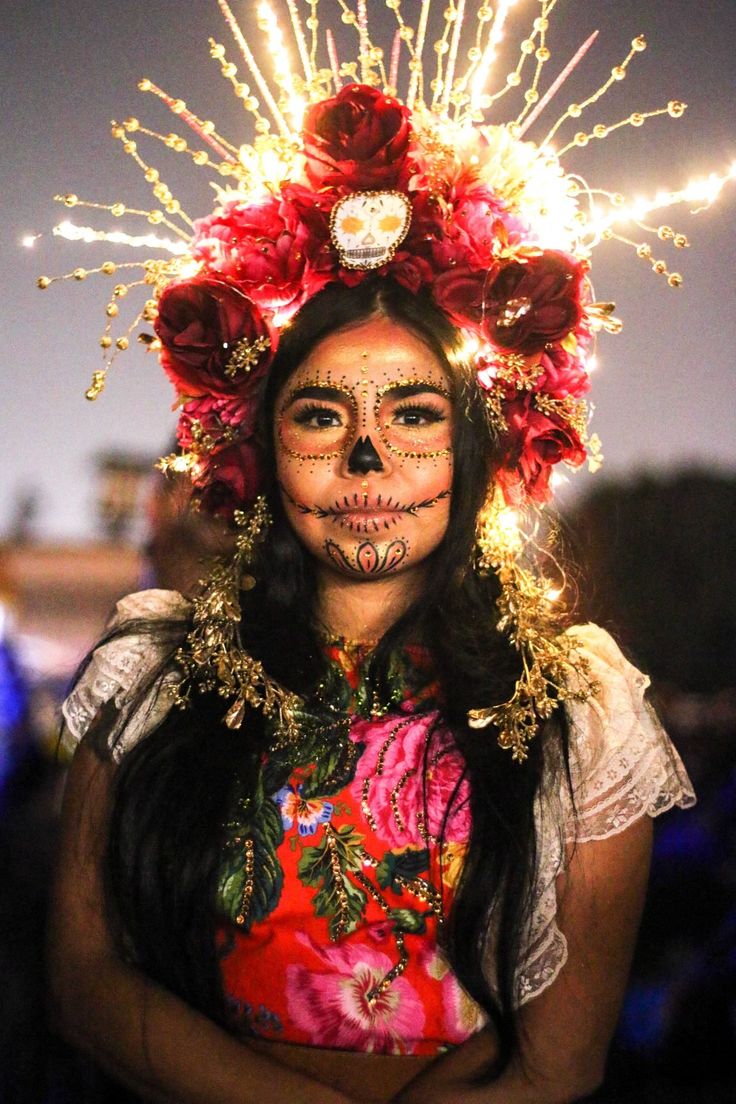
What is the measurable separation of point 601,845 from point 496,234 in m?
1.19

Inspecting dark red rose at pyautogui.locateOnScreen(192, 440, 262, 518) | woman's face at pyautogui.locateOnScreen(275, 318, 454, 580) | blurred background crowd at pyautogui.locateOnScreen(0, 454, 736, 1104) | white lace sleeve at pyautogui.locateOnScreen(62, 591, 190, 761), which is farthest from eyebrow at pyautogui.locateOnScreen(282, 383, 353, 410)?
white lace sleeve at pyautogui.locateOnScreen(62, 591, 190, 761)

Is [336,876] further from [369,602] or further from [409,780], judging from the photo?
[369,602]

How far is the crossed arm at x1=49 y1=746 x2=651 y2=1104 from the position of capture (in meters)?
1.77

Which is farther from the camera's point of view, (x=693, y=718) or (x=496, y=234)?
(x=693, y=718)

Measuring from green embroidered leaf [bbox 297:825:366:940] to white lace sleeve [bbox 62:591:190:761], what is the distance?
43 cm

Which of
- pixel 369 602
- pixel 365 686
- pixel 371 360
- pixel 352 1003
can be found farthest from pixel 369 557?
pixel 352 1003

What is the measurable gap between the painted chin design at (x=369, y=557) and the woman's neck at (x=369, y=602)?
0.11 metres

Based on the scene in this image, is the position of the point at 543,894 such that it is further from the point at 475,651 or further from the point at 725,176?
the point at 725,176

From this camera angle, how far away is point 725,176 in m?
2.04

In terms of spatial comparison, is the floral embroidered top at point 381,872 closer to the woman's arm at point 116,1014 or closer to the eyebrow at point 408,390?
the woman's arm at point 116,1014

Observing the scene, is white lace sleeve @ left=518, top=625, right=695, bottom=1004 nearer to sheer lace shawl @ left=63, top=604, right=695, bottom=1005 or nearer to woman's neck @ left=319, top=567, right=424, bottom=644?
sheer lace shawl @ left=63, top=604, right=695, bottom=1005

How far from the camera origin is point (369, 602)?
7.07 ft

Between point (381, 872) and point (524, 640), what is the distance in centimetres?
52

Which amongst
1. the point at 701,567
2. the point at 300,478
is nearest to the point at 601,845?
the point at 300,478
